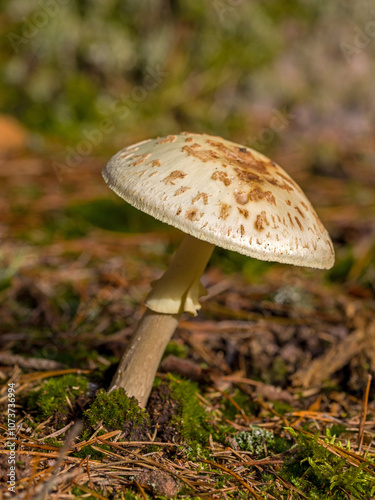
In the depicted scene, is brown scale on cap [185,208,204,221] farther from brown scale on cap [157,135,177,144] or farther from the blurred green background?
the blurred green background

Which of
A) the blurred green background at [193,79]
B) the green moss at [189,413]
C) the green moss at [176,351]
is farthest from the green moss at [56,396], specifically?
the blurred green background at [193,79]

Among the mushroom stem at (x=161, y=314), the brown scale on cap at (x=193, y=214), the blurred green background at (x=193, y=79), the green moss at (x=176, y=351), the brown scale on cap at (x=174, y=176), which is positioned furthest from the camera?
the blurred green background at (x=193, y=79)

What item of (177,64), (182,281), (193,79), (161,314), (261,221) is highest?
(261,221)

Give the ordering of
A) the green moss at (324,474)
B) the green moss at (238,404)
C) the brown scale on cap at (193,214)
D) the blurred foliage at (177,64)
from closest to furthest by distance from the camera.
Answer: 1. the brown scale on cap at (193,214)
2. the green moss at (324,474)
3. the green moss at (238,404)
4. the blurred foliage at (177,64)

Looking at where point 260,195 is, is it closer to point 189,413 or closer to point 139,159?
point 139,159

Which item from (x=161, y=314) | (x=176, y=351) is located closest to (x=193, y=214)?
(x=161, y=314)

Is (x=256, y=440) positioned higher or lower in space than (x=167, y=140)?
lower

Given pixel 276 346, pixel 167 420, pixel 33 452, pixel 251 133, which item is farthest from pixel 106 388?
pixel 251 133

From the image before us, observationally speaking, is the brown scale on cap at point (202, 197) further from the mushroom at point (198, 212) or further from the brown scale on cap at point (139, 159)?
the brown scale on cap at point (139, 159)
